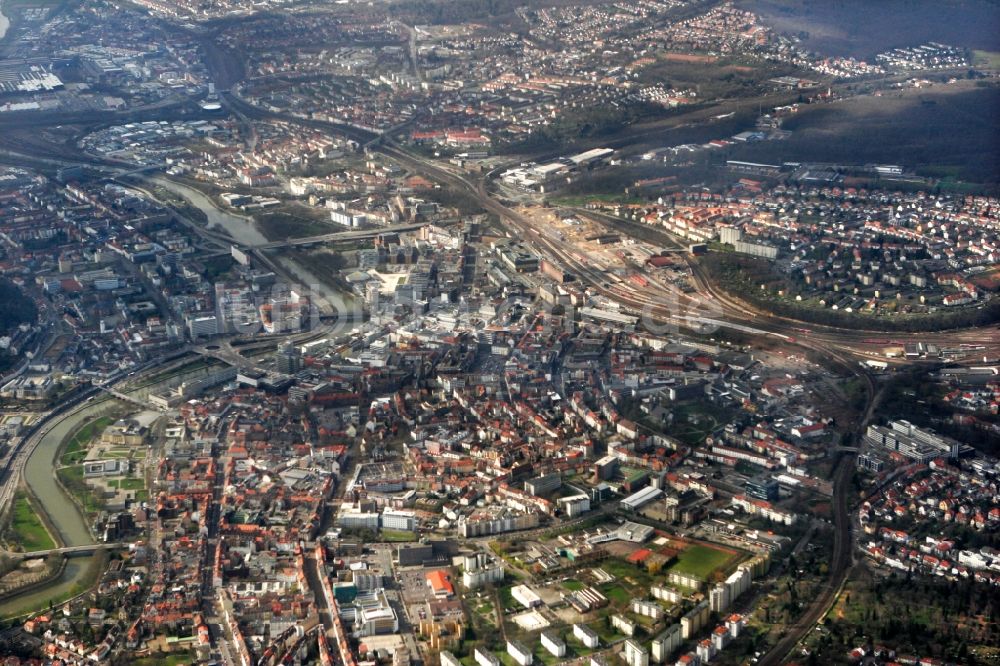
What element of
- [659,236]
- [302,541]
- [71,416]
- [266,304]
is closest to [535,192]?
[659,236]

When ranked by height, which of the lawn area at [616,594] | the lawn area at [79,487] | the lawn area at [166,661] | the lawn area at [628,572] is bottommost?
the lawn area at [166,661]

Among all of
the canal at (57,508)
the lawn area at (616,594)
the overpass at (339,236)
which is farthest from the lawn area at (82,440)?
the overpass at (339,236)

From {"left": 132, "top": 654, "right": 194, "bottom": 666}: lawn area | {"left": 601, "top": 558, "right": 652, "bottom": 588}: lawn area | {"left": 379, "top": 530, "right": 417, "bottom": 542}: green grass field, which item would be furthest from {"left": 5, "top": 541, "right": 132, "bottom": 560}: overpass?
{"left": 601, "top": 558, "right": 652, "bottom": 588}: lawn area

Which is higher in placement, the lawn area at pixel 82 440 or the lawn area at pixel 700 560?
the lawn area at pixel 82 440

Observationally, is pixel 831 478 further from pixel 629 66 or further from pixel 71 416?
pixel 629 66

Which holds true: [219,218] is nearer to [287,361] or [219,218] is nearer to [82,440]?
[287,361]

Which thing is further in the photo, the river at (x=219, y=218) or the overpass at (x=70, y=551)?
the river at (x=219, y=218)

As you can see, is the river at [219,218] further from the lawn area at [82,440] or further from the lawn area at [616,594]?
the lawn area at [616,594]

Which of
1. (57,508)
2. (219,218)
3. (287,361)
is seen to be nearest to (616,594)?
(57,508)
